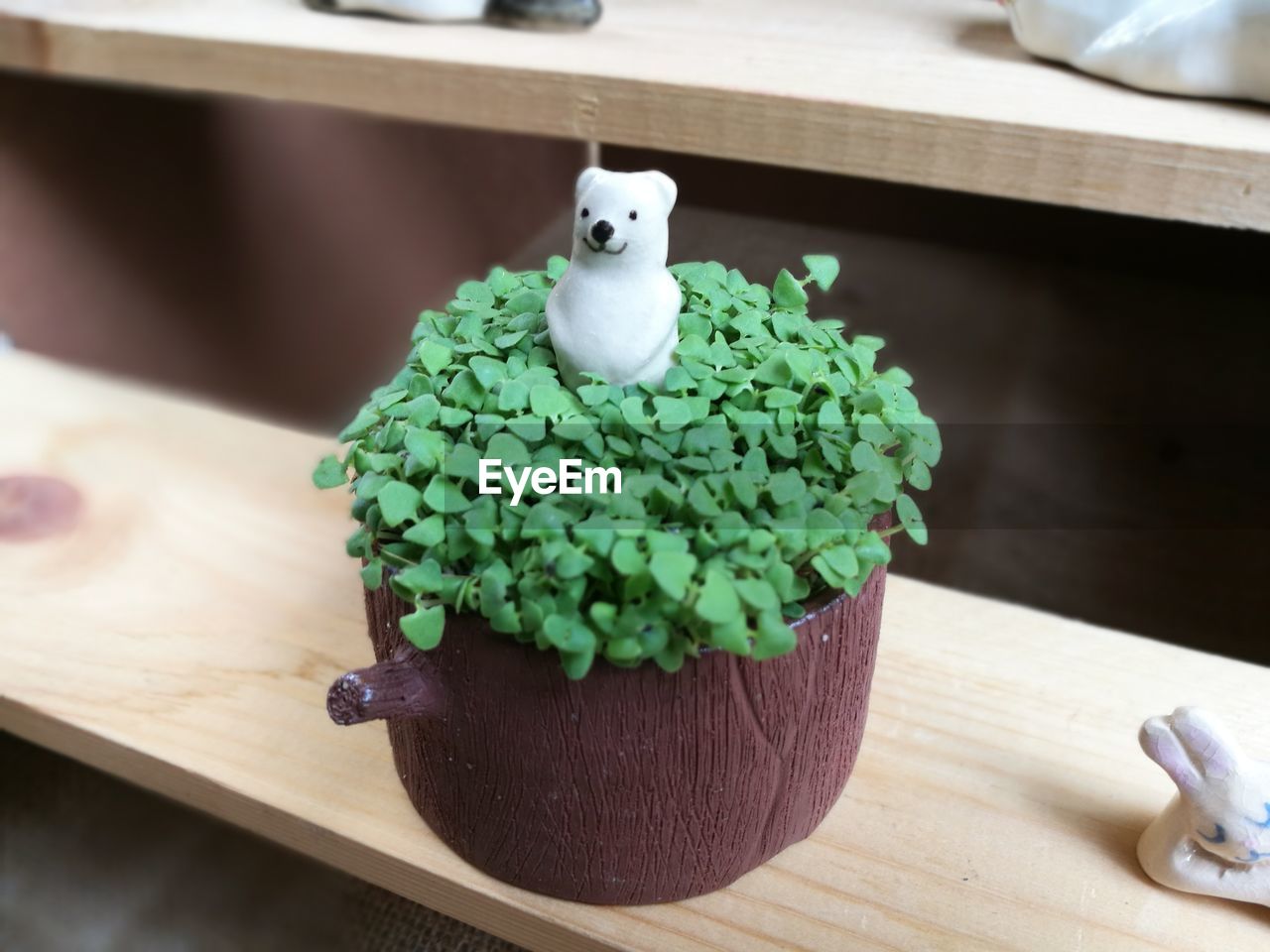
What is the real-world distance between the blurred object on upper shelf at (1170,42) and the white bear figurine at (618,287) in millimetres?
441

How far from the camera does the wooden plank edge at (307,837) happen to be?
1.66 ft

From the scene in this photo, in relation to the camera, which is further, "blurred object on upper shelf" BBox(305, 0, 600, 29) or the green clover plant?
"blurred object on upper shelf" BBox(305, 0, 600, 29)

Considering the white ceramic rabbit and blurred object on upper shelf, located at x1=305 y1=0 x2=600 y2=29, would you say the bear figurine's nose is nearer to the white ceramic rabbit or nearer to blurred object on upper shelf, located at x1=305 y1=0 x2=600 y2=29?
the white ceramic rabbit

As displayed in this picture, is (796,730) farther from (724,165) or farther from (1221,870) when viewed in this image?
(724,165)

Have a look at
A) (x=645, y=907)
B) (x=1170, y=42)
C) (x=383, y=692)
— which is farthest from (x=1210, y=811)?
→ (x=1170, y=42)

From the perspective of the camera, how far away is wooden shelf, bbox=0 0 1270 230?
688 millimetres

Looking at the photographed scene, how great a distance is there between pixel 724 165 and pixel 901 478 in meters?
0.74

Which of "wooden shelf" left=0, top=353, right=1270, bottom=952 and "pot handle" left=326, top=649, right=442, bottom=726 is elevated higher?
"pot handle" left=326, top=649, right=442, bottom=726

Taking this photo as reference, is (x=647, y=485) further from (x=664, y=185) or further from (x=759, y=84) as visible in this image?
(x=759, y=84)

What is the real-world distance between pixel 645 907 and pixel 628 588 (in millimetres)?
186

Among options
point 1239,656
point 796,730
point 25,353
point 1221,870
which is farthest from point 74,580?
point 1239,656

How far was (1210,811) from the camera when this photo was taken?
0.49 m
